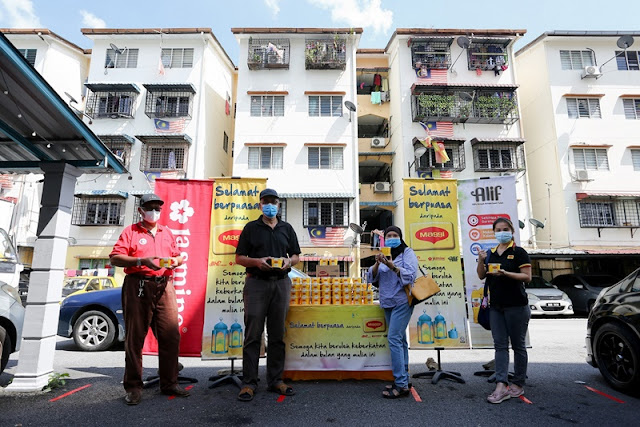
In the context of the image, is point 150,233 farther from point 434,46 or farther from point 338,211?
point 434,46


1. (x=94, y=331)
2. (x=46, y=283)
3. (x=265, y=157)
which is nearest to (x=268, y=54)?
(x=265, y=157)

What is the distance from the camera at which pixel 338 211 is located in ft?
61.8

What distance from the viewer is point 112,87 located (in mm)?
19406

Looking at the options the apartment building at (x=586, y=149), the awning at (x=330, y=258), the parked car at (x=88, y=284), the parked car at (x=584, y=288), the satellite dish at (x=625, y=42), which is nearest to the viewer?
the parked car at (x=88, y=284)

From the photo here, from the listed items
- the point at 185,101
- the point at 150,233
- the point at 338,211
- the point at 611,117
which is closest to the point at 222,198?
the point at 150,233

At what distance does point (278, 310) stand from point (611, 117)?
23.6m

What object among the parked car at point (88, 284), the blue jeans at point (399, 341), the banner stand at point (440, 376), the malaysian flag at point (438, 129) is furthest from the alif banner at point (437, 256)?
the malaysian flag at point (438, 129)

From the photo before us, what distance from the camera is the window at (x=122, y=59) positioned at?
20462 mm

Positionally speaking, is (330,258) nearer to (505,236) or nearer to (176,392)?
(505,236)

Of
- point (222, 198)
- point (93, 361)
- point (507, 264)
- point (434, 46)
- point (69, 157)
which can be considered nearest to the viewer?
point (507, 264)

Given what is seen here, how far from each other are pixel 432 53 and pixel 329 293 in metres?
19.9

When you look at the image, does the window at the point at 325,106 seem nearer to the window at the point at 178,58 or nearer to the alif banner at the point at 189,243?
the window at the point at 178,58

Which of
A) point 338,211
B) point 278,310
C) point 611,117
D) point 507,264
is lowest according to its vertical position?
point 278,310

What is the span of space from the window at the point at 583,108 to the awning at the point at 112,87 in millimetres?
24114
